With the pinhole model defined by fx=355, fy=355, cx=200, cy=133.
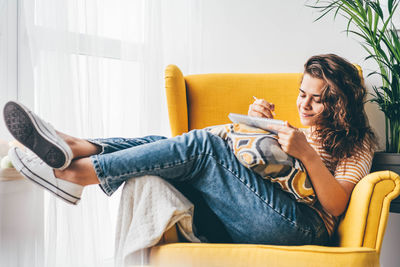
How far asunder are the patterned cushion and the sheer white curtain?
67 cm

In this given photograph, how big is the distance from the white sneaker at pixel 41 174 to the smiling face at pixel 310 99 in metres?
0.83

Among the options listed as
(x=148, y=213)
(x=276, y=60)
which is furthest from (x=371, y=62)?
(x=148, y=213)

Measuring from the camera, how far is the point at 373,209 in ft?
3.12

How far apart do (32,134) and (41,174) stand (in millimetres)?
108

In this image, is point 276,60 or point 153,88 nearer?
point 153,88

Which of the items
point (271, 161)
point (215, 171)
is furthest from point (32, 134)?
point (271, 161)

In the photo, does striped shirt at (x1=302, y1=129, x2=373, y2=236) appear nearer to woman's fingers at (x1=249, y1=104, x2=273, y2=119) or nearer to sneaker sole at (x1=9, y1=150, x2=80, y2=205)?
woman's fingers at (x1=249, y1=104, x2=273, y2=119)

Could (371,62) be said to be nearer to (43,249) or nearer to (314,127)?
(314,127)

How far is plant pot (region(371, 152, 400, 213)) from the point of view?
55.2 inches

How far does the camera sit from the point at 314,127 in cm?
129

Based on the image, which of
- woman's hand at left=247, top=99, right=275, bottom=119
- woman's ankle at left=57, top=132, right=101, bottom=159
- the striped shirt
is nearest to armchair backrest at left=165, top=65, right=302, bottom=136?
woman's hand at left=247, top=99, right=275, bottom=119

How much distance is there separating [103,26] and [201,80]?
0.50 meters

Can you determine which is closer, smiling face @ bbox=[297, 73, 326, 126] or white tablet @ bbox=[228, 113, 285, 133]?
white tablet @ bbox=[228, 113, 285, 133]

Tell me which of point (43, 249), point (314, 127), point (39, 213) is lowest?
point (43, 249)
